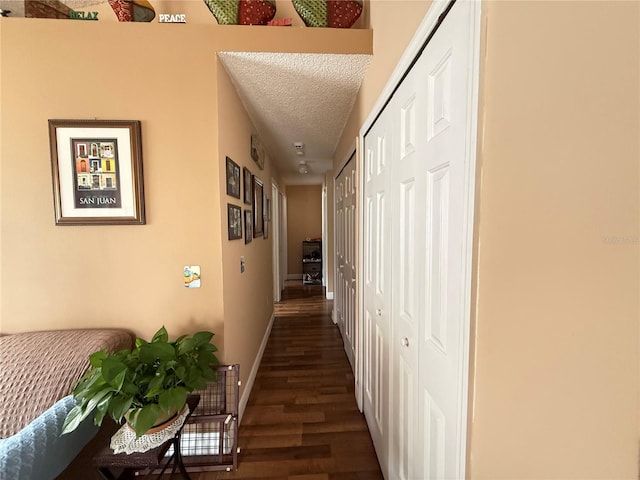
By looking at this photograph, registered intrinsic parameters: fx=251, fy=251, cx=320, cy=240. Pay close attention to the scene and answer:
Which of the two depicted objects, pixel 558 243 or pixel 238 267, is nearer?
pixel 558 243

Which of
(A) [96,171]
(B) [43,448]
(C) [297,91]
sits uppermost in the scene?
(C) [297,91]

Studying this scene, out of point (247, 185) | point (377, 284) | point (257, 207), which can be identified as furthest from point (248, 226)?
point (377, 284)

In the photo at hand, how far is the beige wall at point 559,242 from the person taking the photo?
1.64ft

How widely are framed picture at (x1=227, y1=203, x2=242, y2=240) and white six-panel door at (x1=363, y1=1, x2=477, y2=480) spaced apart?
974mm

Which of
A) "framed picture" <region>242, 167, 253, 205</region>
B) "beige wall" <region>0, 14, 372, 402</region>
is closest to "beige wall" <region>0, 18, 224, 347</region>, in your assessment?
"beige wall" <region>0, 14, 372, 402</region>

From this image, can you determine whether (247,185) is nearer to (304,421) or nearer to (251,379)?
(251,379)

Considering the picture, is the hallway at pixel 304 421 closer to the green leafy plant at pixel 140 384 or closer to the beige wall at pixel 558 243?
the green leafy plant at pixel 140 384

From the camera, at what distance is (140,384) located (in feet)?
3.53

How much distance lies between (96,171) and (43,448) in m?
1.28

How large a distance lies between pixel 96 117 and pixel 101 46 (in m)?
0.39

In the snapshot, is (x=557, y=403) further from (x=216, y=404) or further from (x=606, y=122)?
(x=216, y=404)

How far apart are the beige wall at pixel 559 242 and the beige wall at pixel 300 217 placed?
18.2 feet

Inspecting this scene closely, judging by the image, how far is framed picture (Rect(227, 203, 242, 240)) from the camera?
1.69 metres

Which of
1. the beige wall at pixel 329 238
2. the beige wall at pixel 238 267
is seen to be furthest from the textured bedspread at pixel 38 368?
the beige wall at pixel 329 238
